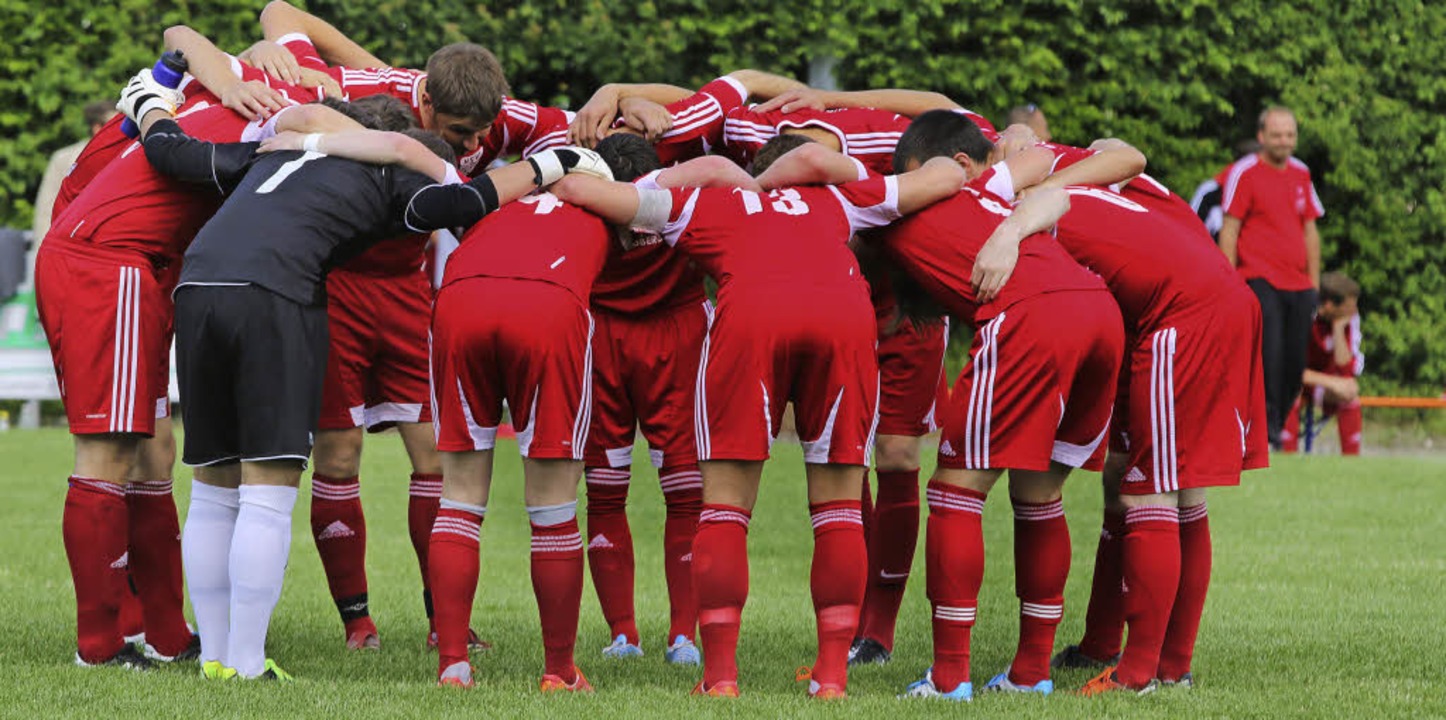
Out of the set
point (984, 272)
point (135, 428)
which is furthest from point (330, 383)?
point (984, 272)

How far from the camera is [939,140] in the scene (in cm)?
662

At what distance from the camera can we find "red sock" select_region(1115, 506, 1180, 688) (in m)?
6.10

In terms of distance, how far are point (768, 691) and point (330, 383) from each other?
2291 millimetres

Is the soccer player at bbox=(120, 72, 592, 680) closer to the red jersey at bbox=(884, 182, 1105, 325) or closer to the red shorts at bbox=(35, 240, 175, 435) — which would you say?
the red shorts at bbox=(35, 240, 175, 435)

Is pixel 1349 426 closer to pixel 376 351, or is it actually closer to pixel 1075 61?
pixel 1075 61

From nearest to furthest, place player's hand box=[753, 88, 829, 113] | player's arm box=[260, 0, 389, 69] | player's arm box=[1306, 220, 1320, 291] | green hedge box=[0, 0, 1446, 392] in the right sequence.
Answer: player's hand box=[753, 88, 829, 113], player's arm box=[260, 0, 389, 69], player's arm box=[1306, 220, 1320, 291], green hedge box=[0, 0, 1446, 392]

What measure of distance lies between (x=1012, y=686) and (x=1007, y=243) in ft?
4.86

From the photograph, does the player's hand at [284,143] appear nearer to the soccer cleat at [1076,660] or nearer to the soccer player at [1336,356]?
the soccer cleat at [1076,660]

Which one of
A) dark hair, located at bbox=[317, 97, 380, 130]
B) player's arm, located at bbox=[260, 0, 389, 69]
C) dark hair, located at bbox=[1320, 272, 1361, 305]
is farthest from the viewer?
dark hair, located at bbox=[1320, 272, 1361, 305]

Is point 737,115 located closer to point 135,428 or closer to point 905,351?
point 905,351

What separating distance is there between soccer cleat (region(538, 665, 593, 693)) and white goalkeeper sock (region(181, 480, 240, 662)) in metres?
1.08

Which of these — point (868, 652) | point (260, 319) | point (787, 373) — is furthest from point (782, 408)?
point (260, 319)

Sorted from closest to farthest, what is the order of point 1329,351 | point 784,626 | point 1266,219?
point 784,626
point 1266,219
point 1329,351

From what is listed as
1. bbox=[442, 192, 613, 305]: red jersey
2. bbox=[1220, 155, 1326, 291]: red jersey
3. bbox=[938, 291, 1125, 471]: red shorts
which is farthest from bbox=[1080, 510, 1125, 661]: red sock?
bbox=[1220, 155, 1326, 291]: red jersey
